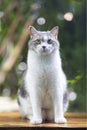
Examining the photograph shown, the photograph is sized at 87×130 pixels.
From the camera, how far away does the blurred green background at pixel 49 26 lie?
3.72ft

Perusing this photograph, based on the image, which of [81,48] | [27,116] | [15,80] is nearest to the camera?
[27,116]

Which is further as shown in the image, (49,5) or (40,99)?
(49,5)

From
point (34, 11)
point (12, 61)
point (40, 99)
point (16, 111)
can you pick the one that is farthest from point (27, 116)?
point (34, 11)

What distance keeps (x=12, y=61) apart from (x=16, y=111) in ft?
0.67

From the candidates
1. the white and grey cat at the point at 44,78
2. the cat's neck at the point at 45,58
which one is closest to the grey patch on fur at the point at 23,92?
the white and grey cat at the point at 44,78

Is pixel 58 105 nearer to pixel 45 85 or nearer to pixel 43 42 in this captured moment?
pixel 45 85

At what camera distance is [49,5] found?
1.20m

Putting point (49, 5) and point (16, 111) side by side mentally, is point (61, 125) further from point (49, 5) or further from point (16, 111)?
point (49, 5)

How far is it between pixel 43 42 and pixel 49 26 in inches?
6.3

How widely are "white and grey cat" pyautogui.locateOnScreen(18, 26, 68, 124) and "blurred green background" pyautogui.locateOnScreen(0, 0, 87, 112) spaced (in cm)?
13

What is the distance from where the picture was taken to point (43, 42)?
91 cm

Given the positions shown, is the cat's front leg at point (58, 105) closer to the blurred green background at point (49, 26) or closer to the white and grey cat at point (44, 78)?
the white and grey cat at point (44, 78)

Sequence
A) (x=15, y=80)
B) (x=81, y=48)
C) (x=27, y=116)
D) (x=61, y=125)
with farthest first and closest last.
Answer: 1. (x=81, y=48)
2. (x=15, y=80)
3. (x=27, y=116)
4. (x=61, y=125)

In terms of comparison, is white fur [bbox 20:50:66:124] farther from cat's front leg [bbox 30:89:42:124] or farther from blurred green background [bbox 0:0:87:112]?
blurred green background [bbox 0:0:87:112]
